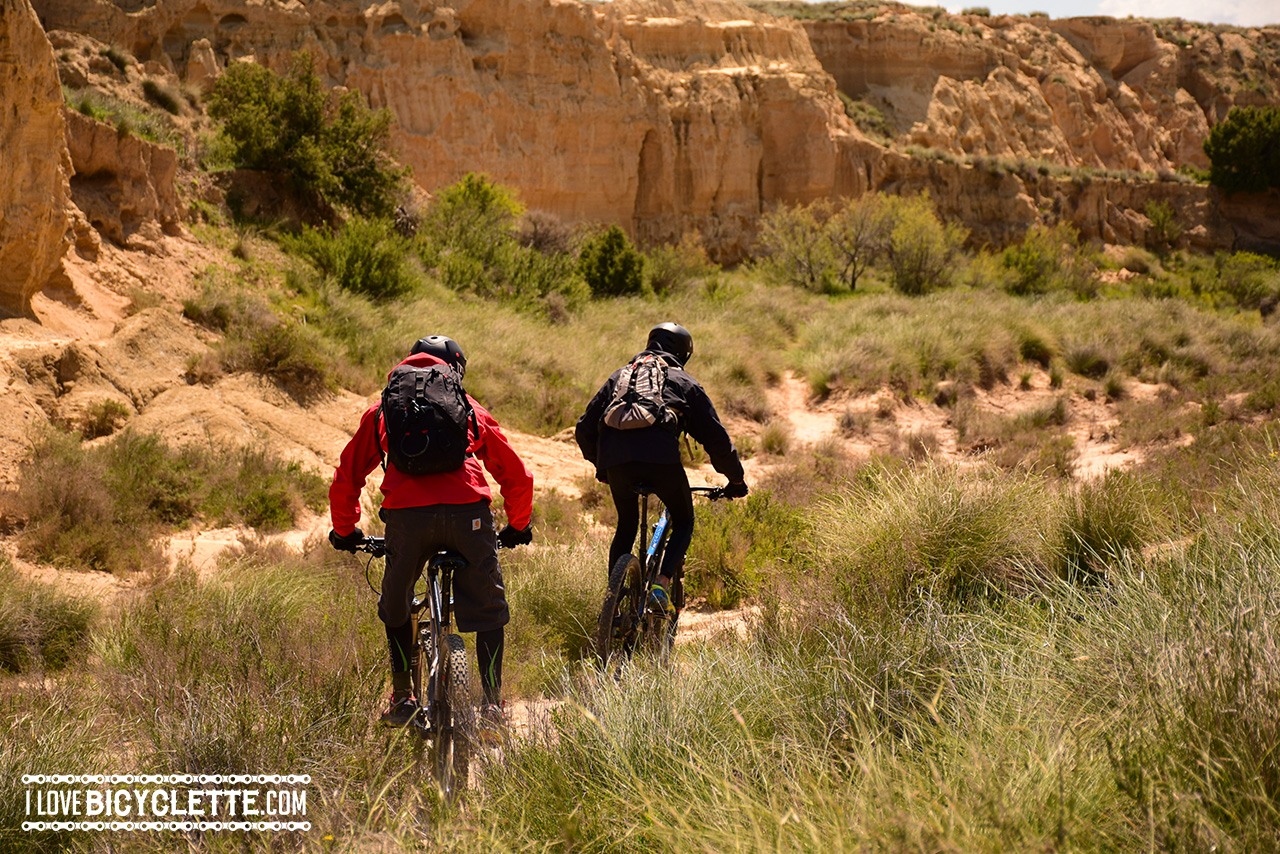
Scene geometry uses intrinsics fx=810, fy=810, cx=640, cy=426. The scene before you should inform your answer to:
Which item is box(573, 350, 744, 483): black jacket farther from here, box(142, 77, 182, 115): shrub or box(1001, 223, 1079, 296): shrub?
box(1001, 223, 1079, 296): shrub

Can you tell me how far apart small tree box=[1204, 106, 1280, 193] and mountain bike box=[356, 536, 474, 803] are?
5734 centimetres

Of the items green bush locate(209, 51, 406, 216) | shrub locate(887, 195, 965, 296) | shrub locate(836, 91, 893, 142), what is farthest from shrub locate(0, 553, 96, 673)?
shrub locate(836, 91, 893, 142)

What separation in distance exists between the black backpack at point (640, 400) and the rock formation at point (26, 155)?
27.4 feet

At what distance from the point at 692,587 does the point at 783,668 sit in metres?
3.33

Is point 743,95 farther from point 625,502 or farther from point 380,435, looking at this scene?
point 380,435

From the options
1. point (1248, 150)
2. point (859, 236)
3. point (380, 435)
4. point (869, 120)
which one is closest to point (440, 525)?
point (380, 435)

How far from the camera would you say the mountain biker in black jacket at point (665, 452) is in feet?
15.0

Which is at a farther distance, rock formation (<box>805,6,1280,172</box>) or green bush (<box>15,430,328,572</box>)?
rock formation (<box>805,6,1280,172</box>)

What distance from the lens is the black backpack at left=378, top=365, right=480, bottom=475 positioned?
3.34m

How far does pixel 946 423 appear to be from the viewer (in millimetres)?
14352

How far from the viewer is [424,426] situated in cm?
335

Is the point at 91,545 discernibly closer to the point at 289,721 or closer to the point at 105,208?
the point at 289,721

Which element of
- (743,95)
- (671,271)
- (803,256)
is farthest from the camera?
(743,95)

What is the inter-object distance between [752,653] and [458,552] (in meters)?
1.57
